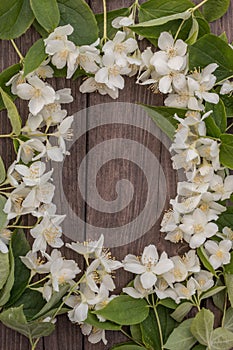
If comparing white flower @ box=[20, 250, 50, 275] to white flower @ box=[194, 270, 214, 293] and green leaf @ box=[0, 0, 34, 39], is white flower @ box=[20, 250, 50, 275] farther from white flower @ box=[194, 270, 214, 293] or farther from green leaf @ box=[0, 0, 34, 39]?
green leaf @ box=[0, 0, 34, 39]

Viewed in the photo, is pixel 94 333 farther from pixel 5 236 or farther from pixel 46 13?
pixel 46 13

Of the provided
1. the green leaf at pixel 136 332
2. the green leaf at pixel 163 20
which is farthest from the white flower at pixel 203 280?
the green leaf at pixel 163 20

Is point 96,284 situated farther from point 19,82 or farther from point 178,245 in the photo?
point 19,82

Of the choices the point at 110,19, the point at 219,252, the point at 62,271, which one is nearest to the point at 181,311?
the point at 219,252

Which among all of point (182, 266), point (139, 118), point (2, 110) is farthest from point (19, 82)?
point (182, 266)

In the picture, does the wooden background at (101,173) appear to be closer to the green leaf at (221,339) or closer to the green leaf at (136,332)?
the green leaf at (136,332)

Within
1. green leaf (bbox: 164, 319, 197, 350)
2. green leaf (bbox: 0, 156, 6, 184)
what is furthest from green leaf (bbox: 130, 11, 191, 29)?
green leaf (bbox: 164, 319, 197, 350)
